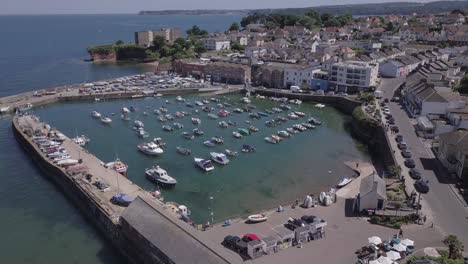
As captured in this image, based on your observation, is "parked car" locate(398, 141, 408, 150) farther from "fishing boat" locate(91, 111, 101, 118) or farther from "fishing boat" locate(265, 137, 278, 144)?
"fishing boat" locate(91, 111, 101, 118)

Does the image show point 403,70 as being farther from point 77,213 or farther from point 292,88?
point 77,213

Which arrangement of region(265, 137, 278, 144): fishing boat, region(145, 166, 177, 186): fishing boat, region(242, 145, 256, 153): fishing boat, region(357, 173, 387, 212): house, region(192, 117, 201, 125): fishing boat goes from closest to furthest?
region(357, 173, 387, 212): house
region(145, 166, 177, 186): fishing boat
region(242, 145, 256, 153): fishing boat
region(265, 137, 278, 144): fishing boat
region(192, 117, 201, 125): fishing boat

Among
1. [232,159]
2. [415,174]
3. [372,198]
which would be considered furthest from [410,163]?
[232,159]

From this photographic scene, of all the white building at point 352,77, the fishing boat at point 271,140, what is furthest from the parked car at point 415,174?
the white building at point 352,77

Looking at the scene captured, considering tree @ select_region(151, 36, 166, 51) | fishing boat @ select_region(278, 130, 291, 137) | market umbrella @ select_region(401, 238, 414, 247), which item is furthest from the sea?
tree @ select_region(151, 36, 166, 51)

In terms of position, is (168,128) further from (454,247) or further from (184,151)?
(454,247)

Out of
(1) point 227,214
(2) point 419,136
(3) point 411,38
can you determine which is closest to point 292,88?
(2) point 419,136

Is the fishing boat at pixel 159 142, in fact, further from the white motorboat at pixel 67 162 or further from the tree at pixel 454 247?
the tree at pixel 454 247
